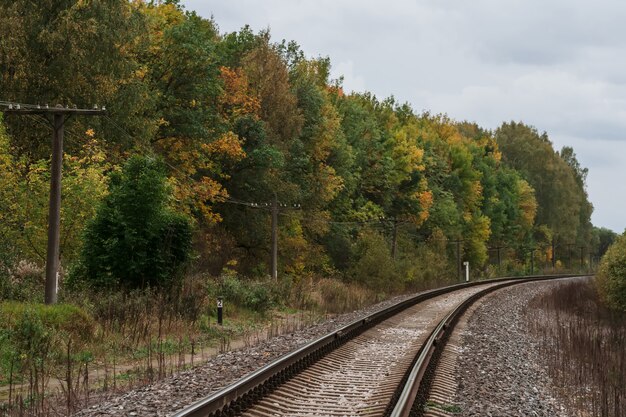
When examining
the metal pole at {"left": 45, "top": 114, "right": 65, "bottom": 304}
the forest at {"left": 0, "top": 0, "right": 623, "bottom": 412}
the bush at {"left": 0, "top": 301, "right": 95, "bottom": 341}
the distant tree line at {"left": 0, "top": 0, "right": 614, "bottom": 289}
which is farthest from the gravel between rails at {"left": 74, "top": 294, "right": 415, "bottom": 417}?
the distant tree line at {"left": 0, "top": 0, "right": 614, "bottom": 289}

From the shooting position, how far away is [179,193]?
32625 millimetres

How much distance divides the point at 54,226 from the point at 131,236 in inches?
146

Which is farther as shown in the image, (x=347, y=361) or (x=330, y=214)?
(x=330, y=214)

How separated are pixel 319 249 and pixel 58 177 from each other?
32.2m

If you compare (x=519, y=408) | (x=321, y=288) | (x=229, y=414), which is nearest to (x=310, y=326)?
(x=519, y=408)

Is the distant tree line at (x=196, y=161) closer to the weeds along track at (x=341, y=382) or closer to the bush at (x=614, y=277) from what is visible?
the weeds along track at (x=341, y=382)

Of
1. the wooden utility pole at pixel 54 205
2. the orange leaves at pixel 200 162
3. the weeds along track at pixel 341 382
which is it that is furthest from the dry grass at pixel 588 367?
the orange leaves at pixel 200 162

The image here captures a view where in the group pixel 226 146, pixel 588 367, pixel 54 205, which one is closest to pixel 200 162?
pixel 226 146

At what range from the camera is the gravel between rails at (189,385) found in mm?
8203

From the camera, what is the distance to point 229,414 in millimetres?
7734

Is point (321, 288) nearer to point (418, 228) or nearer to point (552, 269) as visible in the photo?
point (418, 228)

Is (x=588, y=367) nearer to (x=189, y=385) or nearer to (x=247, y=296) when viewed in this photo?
(x=189, y=385)

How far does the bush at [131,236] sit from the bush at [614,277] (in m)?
21.8

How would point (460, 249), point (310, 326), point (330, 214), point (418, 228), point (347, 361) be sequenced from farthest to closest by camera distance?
point (460, 249)
point (418, 228)
point (330, 214)
point (310, 326)
point (347, 361)
